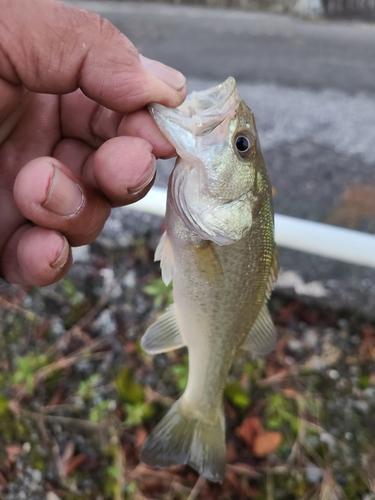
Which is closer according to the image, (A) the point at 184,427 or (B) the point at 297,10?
(A) the point at 184,427

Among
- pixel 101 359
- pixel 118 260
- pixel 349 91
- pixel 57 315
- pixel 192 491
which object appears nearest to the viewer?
pixel 192 491

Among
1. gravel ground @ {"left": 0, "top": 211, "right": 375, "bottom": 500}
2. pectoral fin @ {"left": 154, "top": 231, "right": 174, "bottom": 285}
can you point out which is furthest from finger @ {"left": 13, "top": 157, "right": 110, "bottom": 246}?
gravel ground @ {"left": 0, "top": 211, "right": 375, "bottom": 500}

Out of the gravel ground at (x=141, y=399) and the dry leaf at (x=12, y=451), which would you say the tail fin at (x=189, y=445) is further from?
the dry leaf at (x=12, y=451)

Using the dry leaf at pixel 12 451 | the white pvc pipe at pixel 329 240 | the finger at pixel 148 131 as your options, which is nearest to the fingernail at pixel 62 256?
the finger at pixel 148 131

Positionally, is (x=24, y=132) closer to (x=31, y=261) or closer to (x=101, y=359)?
(x=31, y=261)

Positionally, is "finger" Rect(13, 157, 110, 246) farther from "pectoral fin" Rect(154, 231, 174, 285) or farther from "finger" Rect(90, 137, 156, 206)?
"pectoral fin" Rect(154, 231, 174, 285)

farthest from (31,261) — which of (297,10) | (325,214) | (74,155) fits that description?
(297,10)
